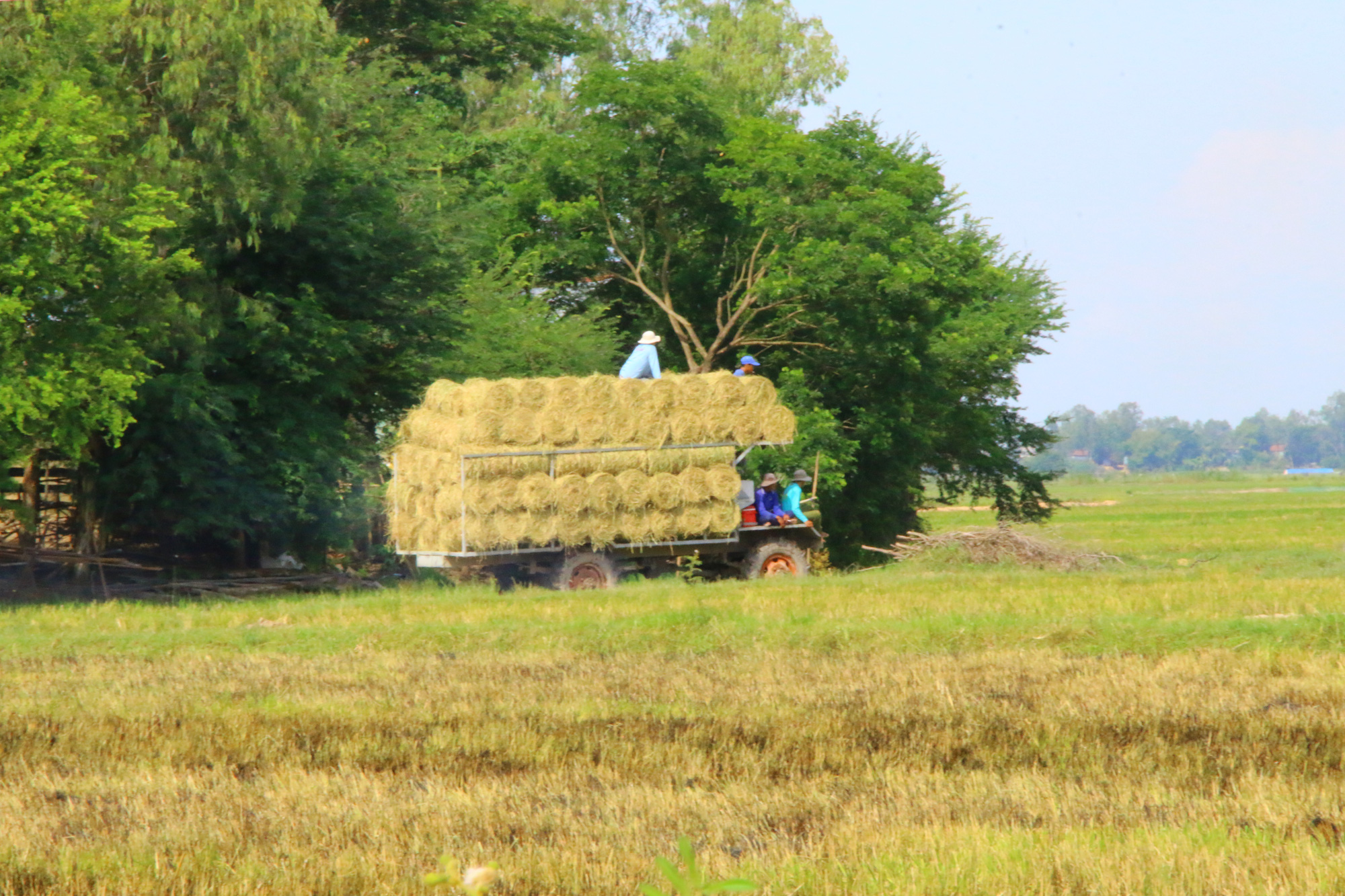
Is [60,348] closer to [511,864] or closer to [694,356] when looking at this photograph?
[511,864]

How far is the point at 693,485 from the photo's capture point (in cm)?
2028

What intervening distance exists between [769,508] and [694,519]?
1857 millimetres

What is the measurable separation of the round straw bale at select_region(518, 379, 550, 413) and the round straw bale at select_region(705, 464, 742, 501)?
2.42 metres

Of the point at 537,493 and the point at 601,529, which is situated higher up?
the point at 537,493

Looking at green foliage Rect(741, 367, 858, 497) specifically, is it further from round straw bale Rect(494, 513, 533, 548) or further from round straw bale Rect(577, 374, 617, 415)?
round straw bale Rect(494, 513, 533, 548)

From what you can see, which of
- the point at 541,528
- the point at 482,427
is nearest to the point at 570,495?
the point at 541,528

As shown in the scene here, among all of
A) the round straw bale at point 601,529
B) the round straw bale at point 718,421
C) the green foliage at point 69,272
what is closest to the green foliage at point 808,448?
the round straw bale at point 718,421

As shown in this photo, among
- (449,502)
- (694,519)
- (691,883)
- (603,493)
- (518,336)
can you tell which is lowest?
(691,883)

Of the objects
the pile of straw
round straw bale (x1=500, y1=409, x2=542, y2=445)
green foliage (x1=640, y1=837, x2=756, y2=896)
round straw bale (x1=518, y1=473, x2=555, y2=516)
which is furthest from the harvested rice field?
the pile of straw

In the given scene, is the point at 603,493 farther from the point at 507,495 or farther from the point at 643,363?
the point at 643,363

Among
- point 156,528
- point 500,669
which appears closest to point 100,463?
point 156,528

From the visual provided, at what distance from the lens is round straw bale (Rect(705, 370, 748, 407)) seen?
20578 millimetres

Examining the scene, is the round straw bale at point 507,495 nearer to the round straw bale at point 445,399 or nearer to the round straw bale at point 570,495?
the round straw bale at point 570,495

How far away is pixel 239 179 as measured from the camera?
74.2 feet
